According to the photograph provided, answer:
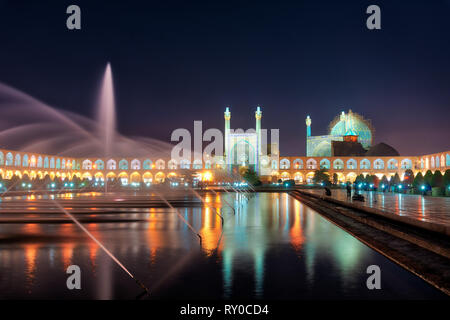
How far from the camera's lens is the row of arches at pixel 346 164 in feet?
286

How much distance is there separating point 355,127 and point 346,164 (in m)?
7.76

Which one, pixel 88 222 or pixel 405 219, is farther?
pixel 88 222

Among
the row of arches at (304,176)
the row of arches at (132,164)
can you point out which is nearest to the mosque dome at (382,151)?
the row of arches at (304,176)

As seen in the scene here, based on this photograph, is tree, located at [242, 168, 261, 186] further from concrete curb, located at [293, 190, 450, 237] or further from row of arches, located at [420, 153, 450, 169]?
concrete curb, located at [293, 190, 450, 237]

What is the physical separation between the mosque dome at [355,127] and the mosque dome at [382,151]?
2251 mm

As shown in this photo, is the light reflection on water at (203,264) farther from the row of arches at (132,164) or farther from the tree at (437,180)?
the row of arches at (132,164)

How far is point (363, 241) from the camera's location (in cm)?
930

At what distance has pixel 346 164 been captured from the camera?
8869 centimetres

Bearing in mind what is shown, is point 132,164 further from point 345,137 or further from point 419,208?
point 419,208

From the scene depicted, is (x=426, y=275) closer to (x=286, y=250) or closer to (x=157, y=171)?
(x=286, y=250)

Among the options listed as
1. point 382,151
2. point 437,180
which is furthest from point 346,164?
point 437,180

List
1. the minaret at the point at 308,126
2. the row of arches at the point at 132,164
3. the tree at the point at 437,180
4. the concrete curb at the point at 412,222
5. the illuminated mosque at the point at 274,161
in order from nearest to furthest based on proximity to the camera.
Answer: the concrete curb at the point at 412,222 < the tree at the point at 437,180 < the illuminated mosque at the point at 274,161 < the row of arches at the point at 132,164 < the minaret at the point at 308,126
